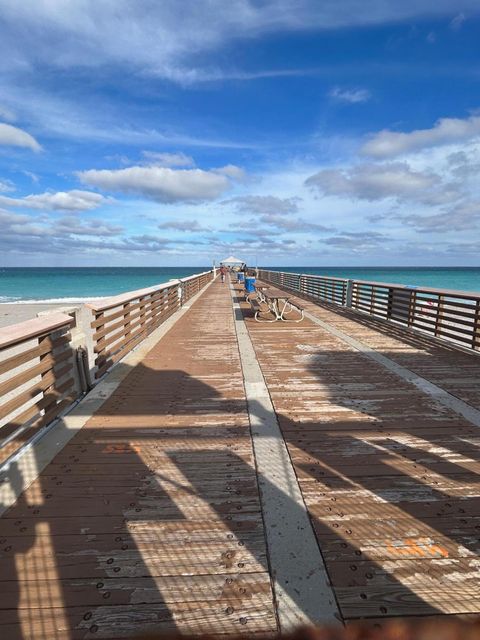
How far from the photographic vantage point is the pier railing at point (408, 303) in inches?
279

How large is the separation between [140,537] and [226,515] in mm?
555

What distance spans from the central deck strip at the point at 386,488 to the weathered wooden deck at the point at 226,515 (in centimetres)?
1

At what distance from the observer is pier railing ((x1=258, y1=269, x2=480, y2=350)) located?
7078 millimetres

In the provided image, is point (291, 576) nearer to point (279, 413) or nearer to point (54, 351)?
point (279, 413)

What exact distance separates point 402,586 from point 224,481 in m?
1.31

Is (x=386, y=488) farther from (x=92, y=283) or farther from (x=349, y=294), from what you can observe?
(x=92, y=283)

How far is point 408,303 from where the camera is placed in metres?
8.89

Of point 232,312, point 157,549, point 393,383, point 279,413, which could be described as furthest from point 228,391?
point 232,312

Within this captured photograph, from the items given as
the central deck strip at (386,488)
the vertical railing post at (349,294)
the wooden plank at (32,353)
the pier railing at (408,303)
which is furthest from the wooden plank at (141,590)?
the vertical railing post at (349,294)

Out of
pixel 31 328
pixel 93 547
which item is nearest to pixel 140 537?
pixel 93 547

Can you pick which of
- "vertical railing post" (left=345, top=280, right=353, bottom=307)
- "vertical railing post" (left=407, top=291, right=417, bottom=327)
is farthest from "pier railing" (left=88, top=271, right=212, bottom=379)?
"vertical railing post" (left=345, top=280, right=353, bottom=307)

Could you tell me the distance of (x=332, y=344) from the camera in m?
7.36

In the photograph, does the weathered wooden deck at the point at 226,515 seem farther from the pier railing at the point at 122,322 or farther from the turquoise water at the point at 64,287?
the turquoise water at the point at 64,287

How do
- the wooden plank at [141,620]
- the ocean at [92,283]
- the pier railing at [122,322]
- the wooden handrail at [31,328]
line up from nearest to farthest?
the wooden plank at [141,620], the wooden handrail at [31,328], the pier railing at [122,322], the ocean at [92,283]
